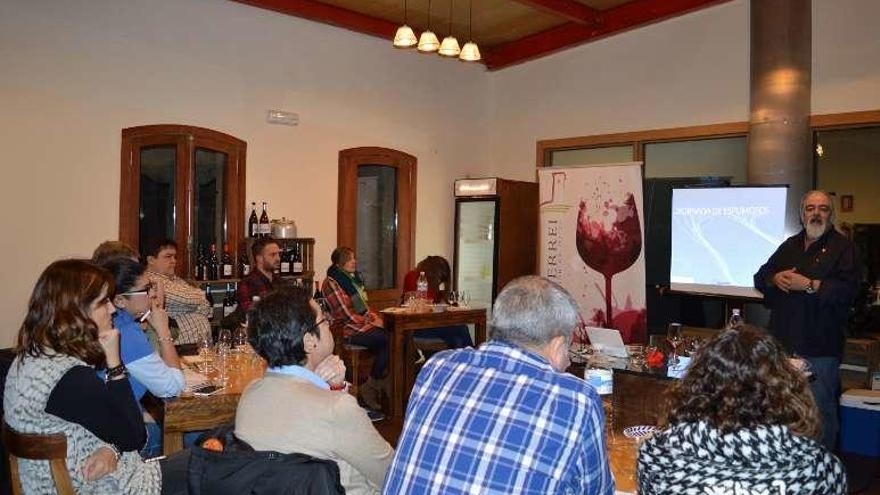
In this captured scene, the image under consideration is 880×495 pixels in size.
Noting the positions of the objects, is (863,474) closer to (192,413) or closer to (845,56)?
(845,56)

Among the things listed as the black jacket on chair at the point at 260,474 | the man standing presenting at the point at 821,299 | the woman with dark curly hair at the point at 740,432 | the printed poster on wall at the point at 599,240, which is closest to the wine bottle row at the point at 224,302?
the printed poster on wall at the point at 599,240

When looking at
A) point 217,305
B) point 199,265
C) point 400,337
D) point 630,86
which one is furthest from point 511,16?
point 217,305

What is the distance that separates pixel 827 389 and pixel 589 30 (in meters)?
4.47

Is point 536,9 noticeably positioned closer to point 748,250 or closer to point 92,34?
point 748,250

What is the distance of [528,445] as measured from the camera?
1521 millimetres

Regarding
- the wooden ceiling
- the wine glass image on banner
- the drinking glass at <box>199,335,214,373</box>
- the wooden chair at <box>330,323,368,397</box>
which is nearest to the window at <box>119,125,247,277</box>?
the wooden ceiling

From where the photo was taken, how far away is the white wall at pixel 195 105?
5594 mm

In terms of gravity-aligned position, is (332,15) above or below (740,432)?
above

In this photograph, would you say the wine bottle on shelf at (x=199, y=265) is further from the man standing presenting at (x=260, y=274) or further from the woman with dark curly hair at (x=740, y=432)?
the woman with dark curly hair at (x=740, y=432)

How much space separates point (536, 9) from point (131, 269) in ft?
16.4

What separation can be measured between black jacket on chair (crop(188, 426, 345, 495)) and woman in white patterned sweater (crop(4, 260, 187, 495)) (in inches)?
24.5

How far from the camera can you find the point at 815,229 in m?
4.33

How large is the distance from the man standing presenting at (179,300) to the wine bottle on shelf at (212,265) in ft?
3.30

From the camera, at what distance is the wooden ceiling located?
22.4 ft
